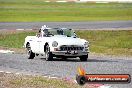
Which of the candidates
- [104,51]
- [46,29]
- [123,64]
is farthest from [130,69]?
[104,51]

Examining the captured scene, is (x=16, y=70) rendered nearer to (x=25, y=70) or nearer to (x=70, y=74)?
(x=25, y=70)

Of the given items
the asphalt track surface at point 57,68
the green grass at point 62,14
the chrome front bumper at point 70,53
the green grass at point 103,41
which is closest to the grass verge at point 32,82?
the asphalt track surface at point 57,68

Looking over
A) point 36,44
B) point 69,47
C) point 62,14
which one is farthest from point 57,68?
point 62,14

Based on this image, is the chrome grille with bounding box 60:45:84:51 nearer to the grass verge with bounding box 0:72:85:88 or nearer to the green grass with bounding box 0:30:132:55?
the green grass with bounding box 0:30:132:55

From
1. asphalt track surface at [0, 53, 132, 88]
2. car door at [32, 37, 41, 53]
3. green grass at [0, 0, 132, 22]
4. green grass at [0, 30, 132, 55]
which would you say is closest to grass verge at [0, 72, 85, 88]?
asphalt track surface at [0, 53, 132, 88]

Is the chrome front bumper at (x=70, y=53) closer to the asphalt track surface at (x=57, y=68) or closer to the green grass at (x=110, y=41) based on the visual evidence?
the asphalt track surface at (x=57, y=68)

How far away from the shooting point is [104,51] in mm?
30938

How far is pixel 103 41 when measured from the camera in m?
37.6

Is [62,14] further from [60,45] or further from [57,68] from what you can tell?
[57,68]

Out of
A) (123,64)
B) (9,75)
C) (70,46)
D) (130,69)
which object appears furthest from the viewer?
(70,46)

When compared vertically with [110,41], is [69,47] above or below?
above

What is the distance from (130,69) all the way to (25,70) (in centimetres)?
348

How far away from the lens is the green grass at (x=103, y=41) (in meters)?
31.4

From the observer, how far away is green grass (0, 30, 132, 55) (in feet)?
103
